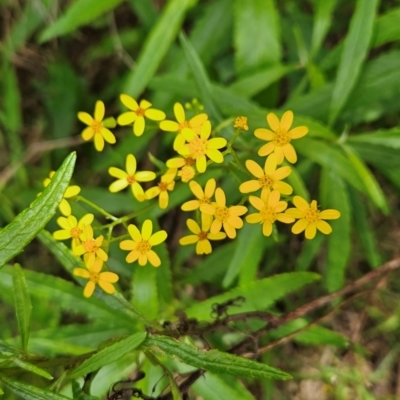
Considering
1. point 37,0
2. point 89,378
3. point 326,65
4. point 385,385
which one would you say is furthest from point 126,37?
point 385,385

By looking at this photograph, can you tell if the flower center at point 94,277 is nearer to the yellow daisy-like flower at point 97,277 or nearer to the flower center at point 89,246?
the yellow daisy-like flower at point 97,277

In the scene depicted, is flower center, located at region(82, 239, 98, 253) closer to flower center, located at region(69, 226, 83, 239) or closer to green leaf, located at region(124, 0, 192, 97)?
flower center, located at region(69, 226, 83, 239)

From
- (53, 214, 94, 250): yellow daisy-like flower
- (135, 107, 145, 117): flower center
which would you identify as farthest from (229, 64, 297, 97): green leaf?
(53, 214, 94, 250): yellow daisy-like flower

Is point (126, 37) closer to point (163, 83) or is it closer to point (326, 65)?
point (163, 83)

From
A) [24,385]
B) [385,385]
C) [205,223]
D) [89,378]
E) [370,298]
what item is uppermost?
[370,298]

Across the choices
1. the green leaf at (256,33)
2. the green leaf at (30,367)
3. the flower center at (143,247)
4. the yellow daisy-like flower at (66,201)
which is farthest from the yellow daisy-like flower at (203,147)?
the green leaf at (256,33)

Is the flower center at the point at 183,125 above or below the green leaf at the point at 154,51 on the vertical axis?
below

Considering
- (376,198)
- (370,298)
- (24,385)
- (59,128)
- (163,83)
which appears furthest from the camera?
(59,128)

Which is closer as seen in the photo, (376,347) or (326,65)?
(326,65)
